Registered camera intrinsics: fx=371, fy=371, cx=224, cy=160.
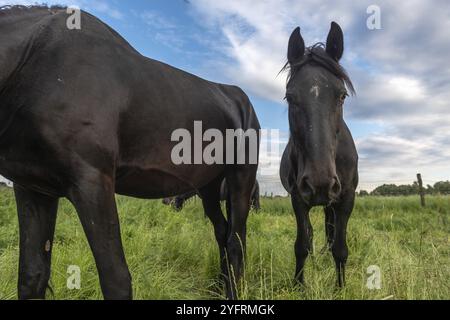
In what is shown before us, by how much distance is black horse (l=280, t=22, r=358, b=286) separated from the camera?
2.81 meters

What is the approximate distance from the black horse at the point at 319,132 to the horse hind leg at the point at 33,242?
1865 millimetres

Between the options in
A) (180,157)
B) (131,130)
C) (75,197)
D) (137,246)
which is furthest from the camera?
(137,246)

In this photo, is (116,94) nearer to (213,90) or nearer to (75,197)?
(75,197)

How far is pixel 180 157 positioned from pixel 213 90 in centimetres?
92

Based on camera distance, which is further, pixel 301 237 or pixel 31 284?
pixel 301 237

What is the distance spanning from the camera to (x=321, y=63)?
11.3 ft

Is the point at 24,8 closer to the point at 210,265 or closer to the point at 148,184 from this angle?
the point at 148,184

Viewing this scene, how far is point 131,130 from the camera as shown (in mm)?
2270

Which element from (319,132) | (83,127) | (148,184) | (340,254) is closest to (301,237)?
(340,254)

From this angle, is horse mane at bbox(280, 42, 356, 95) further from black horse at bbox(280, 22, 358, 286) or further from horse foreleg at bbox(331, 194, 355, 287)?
horse foreleg at bbox(331, 194, 355, 287)

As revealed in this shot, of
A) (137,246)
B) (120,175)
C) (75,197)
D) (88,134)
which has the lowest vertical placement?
(137,246)

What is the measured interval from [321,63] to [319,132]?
0.86 meters

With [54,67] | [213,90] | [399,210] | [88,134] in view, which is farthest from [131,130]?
[399,210]

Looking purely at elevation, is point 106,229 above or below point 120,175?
below
